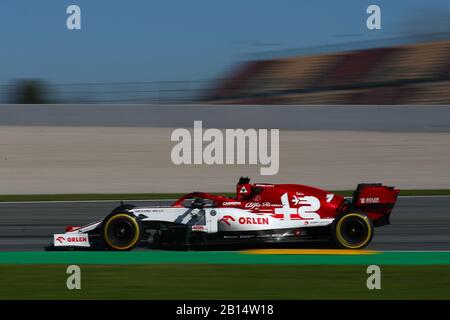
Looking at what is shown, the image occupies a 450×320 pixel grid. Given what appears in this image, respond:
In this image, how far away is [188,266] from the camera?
1042cm

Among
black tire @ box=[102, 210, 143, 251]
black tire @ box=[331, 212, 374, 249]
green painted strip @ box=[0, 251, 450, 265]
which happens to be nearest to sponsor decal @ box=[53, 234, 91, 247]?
green painted strip @ box=[0, 251, 450, 265]

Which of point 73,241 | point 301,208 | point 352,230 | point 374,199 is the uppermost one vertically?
point 374,199

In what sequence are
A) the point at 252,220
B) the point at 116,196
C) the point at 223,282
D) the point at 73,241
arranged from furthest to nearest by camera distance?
the point at 116,196 < the point at 73,241 < the point at 252,220 < the point at 223,282

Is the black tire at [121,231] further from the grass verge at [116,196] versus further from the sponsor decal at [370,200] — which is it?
the grass verge at [116,196]

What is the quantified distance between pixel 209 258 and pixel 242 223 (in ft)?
2.47

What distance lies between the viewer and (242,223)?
37.8 feet

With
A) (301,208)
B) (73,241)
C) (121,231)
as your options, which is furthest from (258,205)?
(73,241)

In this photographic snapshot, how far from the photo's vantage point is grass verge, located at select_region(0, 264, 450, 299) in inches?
345

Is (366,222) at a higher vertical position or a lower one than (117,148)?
lower

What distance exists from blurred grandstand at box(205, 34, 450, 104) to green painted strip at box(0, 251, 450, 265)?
21275mm

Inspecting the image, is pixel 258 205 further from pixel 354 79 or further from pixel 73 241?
pixel 354 79
